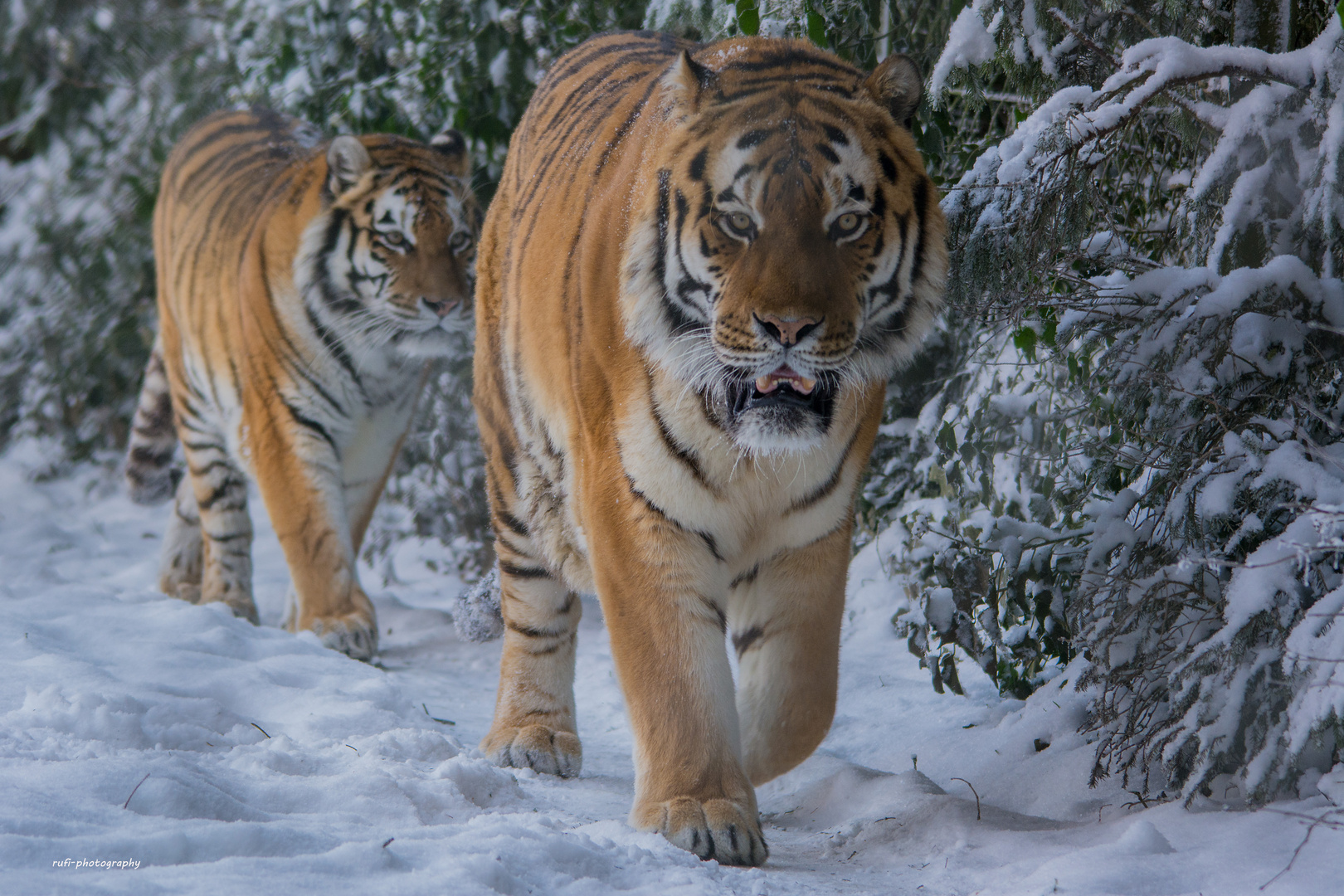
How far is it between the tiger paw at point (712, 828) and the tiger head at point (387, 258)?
2565mm

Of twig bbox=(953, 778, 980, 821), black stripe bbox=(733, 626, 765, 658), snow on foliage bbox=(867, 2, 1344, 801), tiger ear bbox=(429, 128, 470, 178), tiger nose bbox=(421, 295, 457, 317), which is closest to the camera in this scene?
snow on foliage bbox=(867, 2, 1344, 801)

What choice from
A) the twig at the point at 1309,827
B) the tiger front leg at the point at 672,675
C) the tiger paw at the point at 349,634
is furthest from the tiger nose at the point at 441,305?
the twig at the point at 1309,827

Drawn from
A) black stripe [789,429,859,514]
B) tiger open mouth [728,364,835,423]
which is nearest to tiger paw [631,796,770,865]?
black stripe [789,429,859,514]

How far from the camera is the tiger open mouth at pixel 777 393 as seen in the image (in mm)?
2219

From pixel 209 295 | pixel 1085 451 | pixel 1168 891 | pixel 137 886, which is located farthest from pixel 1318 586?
pixel 209 295

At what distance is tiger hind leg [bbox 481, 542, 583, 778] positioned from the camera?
294cm

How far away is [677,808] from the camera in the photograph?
86.4 inches

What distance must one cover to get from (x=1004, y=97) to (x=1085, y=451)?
31.2 inches

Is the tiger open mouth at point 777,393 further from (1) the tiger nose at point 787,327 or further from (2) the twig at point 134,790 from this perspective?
(2) the twig at point 134,790

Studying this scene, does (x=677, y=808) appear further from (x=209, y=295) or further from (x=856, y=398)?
(x=209, y=295)

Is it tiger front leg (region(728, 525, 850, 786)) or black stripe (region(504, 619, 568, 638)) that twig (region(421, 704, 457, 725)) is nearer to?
black stripe (region(504, 619, 568, 638))

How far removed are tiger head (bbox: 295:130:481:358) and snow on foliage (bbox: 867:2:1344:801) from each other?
227cm

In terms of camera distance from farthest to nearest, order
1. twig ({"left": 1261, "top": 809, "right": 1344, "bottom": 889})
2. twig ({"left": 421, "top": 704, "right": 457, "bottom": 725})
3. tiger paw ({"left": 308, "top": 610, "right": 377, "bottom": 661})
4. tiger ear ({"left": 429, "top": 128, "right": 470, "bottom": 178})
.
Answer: tiger ear ({"left": 429, "top": 128, "right": 470, "bottom": 178}), tiger paw ({"left": 308, "top": 610, "right": 377, "bottom": 661}), twig ({"left": 421, "top": 704, "right": 457, "bottom": 725}), twig ({"left": 1261, "top": 809, "right": 1344, "bottom": 889})

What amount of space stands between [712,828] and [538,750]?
0.83 meters
